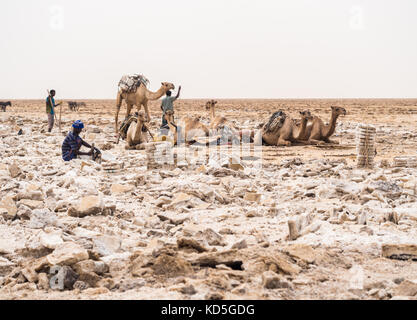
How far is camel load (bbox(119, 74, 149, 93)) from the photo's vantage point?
1506 cm

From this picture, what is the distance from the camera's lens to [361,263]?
3.93 m

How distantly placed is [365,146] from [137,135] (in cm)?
595

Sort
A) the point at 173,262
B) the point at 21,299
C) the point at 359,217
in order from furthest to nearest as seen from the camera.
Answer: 1. the point at 359,217
2. the point at 173,262
3. the point at 21,299

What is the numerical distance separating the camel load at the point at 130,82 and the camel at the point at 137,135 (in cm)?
281

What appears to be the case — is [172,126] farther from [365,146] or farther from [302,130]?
[365,146]

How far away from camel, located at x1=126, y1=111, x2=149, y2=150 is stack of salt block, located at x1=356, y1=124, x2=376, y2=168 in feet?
18.2

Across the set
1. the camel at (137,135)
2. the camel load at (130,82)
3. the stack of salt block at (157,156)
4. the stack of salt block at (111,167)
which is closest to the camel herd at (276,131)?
the camel at (137,135)

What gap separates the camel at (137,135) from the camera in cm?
1210

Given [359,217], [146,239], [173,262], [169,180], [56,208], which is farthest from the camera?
[169,180]

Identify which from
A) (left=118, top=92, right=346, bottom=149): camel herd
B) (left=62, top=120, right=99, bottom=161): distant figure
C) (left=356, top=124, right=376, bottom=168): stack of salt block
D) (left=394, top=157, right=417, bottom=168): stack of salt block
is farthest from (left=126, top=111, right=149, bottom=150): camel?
(left=394, top=157, right=417, bottom=168): stack of salt block

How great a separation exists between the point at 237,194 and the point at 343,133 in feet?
36.5

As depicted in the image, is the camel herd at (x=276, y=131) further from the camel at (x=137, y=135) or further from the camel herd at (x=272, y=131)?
the camel at (x=137, y=135)
